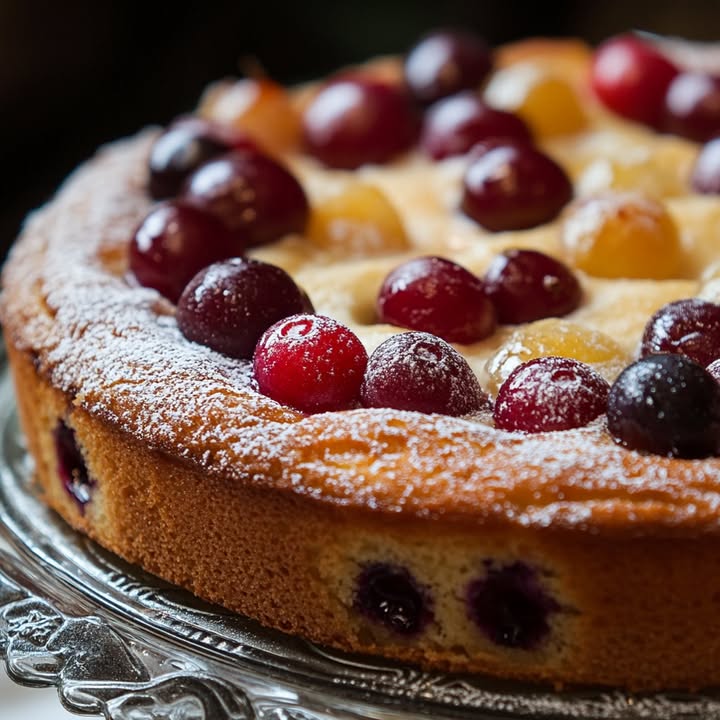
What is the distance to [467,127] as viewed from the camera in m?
2.38

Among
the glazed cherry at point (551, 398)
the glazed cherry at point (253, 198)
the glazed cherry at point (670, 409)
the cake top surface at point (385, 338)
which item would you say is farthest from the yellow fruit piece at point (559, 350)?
the glazed cherry at point (253, 198)

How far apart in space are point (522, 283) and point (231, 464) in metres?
0.57

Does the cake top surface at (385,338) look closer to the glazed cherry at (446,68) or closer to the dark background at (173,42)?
the glazed cherry at (446,68)

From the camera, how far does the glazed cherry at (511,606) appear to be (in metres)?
1.37

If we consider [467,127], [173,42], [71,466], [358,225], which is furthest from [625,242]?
[173,42]

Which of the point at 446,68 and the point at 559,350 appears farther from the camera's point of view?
the point at 446,68

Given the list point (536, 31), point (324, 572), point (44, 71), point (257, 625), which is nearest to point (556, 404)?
point (324, 572)

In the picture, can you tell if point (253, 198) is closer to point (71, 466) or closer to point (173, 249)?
point (173, 249)

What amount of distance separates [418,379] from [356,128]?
1091mm

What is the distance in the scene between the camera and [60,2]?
4281mm

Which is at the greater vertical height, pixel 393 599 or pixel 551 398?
pixel 551 398

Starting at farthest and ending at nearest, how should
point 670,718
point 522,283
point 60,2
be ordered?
point 60,2 < point 522,283 < point 670,718

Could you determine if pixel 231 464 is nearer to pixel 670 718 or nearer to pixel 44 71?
pixel 670 718

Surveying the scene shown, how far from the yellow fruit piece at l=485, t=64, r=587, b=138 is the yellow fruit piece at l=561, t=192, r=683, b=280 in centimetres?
58
